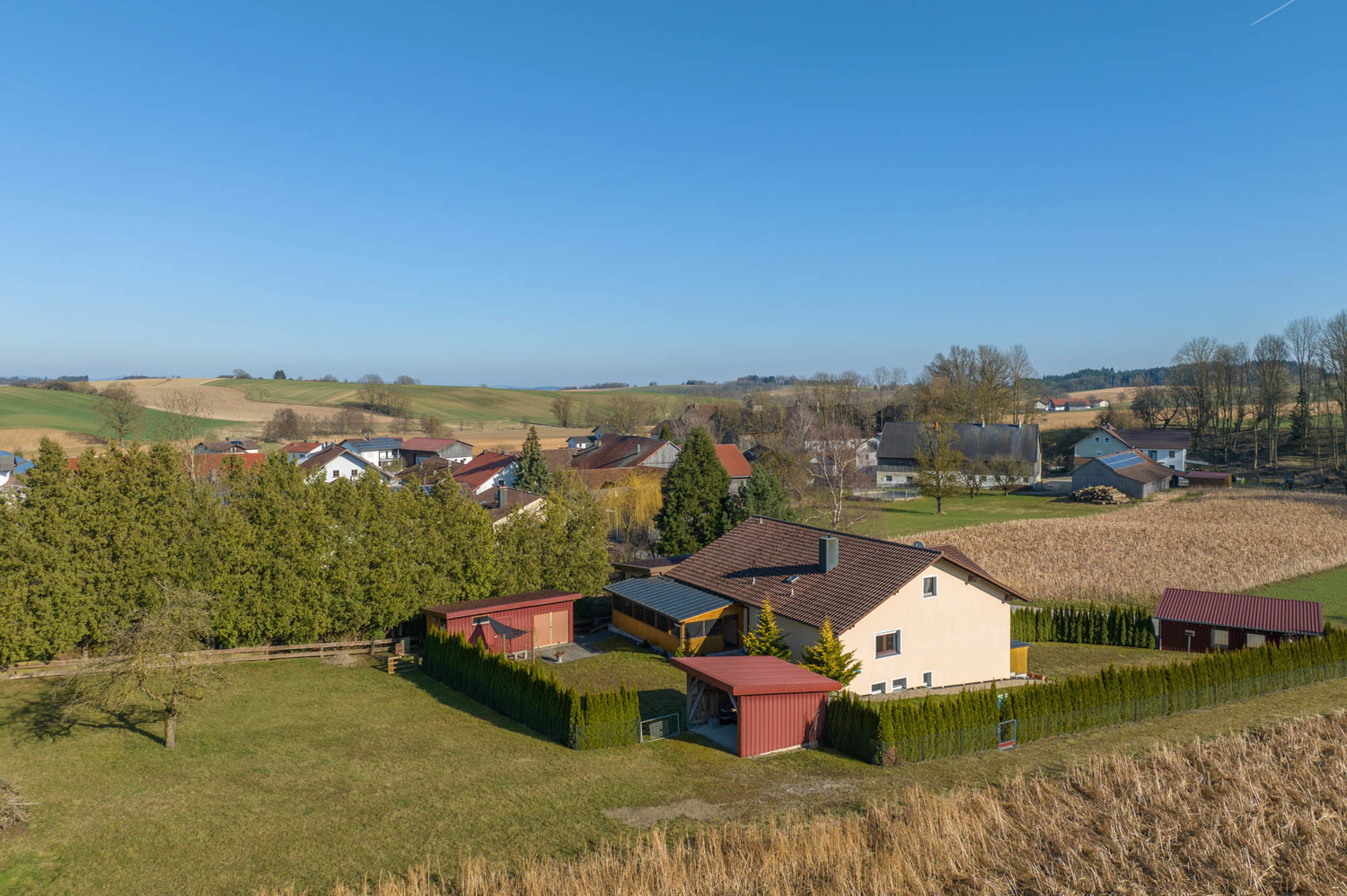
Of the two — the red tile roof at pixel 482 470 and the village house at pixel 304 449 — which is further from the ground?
the village house at pixel 304 449

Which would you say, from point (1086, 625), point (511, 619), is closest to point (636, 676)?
point (511, 619)

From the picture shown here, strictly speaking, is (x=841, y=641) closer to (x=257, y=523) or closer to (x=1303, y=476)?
(x=257, y=523)

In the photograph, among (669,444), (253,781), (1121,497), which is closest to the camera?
(253,781)

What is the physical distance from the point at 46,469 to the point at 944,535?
54622 millimetres

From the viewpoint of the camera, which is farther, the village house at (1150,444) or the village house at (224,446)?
the village house at (224,446)

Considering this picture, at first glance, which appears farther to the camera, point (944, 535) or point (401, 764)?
point (944, 535)

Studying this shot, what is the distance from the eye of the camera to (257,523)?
113 ft

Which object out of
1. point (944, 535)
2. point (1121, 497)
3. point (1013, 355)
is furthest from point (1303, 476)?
point (944, 535)

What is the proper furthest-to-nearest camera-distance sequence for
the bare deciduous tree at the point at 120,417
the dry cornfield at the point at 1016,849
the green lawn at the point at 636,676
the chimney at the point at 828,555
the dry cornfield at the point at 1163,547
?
1. the bare deciduous tree at the point at 120,417
2. the dry cornfield at the point at 1163,547
3. the chimney at the point at 828,555
4. the green lawn at the point at 636,676
5. the dry cornfield at the point at 1016,849

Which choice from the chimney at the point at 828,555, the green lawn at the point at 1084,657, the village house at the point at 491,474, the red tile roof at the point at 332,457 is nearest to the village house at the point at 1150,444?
the green lawn at the point at 1084,657

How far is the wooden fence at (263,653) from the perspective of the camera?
95.6 feet

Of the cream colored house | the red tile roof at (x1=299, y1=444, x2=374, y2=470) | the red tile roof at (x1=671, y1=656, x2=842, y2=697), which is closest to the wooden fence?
the cream colored house

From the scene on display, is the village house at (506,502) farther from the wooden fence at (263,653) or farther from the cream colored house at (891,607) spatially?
the cream colored house at (891,607)

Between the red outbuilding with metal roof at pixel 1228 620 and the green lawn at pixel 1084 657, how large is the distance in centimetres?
115
